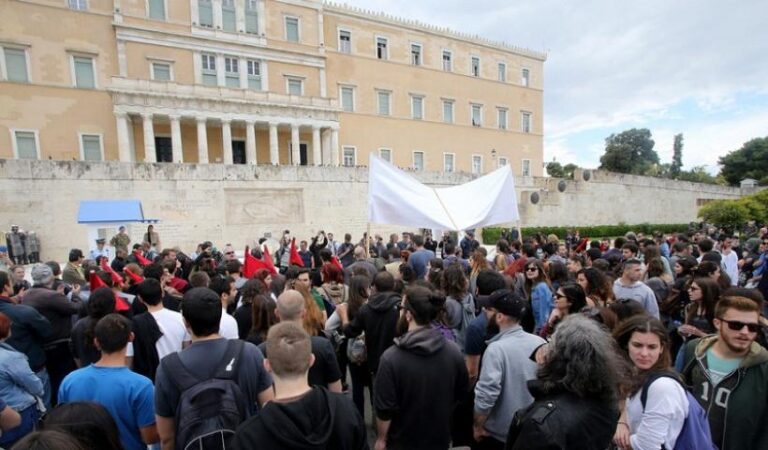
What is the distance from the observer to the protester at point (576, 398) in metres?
1.50

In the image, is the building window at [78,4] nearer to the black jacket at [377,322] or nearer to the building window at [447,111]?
the building window at [447,111]

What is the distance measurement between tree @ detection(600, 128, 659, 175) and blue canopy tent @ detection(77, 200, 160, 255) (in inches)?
2550

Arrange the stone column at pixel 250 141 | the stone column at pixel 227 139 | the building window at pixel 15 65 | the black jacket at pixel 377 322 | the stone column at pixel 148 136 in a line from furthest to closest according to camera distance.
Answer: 1. the stone column at pixel 250 141
2. the stone column at pixel 227 139
3. the stone column at pixel 148 136
4. the building window at pixel 15 65
5. the black jacket at pixel 377 322

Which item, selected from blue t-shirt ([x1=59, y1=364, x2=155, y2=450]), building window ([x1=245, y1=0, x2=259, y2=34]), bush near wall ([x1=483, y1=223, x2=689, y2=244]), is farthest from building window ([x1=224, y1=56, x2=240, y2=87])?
blue t-shirt ([x1=59, y1=364, x2=155, y2=450])

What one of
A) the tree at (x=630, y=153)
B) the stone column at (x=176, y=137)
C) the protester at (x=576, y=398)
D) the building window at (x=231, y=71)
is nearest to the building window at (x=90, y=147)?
the stone column at (x=176, y=137)

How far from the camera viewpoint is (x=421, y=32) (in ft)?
108

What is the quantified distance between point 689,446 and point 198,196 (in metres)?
17.8

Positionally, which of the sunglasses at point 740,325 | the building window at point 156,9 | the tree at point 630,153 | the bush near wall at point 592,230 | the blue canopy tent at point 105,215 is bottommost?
the bush near wall at point 592,230

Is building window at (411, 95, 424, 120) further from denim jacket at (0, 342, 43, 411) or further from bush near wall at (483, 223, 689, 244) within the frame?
denim jacket at (0, 342, 43, 411)

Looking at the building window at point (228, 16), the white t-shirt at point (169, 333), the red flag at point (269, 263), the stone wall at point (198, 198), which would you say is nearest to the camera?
the white t-shirt at point (169, 333)

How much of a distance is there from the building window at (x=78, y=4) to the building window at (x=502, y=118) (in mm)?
33484

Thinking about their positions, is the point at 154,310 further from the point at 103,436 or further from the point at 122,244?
the point at 122,244

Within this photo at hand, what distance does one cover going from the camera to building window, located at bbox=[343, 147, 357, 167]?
99.9 feet

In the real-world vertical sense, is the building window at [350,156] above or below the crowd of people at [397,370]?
above
